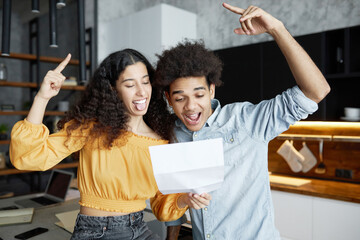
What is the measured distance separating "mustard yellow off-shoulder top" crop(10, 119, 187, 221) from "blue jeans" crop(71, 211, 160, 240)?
0.04 meters

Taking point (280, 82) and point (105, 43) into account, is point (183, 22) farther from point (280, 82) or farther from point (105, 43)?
point (280, 82)

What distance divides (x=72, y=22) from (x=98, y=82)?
3743 mm

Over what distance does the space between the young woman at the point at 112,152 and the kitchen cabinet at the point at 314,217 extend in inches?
62.5

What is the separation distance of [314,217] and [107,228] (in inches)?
73.0

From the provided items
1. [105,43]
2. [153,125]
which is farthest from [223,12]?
[153,125]

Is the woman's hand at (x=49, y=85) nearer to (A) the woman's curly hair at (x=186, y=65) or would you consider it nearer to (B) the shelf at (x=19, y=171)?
(A) the woman's curly hair at (x=186, y=65)

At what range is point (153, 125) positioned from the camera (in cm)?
139

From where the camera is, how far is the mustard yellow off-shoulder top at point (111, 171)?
Result: 117 cm

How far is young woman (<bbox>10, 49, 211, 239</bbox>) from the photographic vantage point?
3.80 ft

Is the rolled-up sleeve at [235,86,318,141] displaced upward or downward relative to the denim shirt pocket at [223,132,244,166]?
upward

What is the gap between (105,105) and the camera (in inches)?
49.4

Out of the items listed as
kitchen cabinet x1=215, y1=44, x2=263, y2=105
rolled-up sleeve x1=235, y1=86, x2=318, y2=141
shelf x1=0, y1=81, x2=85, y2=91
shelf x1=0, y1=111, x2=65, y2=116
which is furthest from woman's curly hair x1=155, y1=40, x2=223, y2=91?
shelf x1=0, y1=111, x2=65, y2=116

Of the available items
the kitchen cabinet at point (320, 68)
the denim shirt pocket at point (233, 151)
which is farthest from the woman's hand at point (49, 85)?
the kitchen cabinet at point (320, 68)

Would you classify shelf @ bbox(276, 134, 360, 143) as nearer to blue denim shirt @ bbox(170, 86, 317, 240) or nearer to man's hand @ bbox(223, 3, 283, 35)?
blue denim shirt @ bbox(170, 86, 317, 240)
